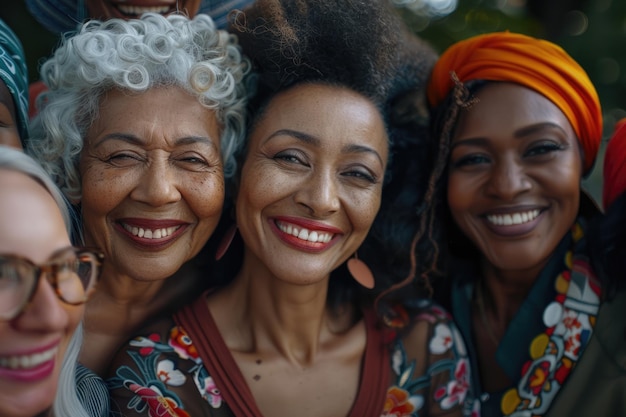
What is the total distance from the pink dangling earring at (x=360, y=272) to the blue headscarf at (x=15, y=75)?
1.51 metres

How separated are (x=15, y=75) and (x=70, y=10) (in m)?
0.68

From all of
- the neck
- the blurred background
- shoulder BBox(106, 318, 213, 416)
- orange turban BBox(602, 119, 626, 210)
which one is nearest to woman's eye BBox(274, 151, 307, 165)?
the neck

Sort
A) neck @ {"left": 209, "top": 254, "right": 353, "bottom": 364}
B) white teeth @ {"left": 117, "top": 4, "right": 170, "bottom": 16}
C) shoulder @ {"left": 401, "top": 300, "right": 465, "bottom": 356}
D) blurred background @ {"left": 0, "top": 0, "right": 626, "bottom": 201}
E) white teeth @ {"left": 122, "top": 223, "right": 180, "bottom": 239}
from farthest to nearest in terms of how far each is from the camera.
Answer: blurred background @ {"left": 0, "top": 0, "right": 626, "bottom": 201} < white teeth @ {"left": 117, "top": 4, "right": 170, "bottom": 16} < shoulder @ {"left": 401, "top": 300, "right": 465, "bottom": 356} < neck @ {"left": 209, "top": 254, "right": 353, "bottom": 364} < white teeth @ {"left": 122, "top": 223, "right": 180, "bottom": 239}

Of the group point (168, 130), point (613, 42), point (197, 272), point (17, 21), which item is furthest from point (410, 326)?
point (17, 21)

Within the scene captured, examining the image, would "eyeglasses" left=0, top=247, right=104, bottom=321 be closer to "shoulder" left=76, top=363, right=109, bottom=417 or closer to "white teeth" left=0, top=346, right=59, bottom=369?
"white teeth" left=0, top=346, right=59, bottom=369

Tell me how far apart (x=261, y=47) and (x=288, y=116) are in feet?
1.10

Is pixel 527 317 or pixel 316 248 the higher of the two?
pixel 316 248

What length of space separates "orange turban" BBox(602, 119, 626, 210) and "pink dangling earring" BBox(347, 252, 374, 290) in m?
1.10

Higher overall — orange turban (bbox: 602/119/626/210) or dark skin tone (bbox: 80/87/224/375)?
orange turban (bbox: 602/119/626/210)

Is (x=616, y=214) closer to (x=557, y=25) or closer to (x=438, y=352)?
(x=438, y=352)

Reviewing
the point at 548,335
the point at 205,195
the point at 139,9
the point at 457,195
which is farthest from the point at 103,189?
the point at 548,335

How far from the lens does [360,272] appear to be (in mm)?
3279

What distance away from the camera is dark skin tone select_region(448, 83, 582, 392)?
10.1 ft

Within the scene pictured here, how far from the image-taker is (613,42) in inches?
194
